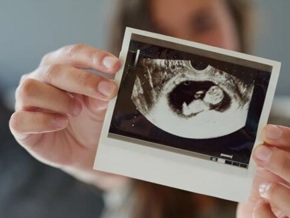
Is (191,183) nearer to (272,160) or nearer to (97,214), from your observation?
(272,160)

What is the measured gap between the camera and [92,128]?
0.79m

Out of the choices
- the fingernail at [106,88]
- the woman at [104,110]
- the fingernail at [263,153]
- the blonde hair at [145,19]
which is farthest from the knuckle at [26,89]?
the fingernail at [263,153]

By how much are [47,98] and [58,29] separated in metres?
0.25

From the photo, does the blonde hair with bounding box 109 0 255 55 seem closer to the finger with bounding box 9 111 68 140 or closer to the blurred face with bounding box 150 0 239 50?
the blurred face with bounding box 150 0 239 50

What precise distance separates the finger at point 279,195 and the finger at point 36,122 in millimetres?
316

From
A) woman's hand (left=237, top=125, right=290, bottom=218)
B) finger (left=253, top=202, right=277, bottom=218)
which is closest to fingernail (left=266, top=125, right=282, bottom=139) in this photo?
woman's hand (left=237, top=125, right=290, bottom=218)

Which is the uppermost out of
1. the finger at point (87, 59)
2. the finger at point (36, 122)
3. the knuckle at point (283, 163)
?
the finger at point (87, 59)

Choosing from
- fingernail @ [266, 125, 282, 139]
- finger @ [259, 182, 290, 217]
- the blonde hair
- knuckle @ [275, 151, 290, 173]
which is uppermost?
the blonde hair

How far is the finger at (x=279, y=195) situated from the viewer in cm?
61

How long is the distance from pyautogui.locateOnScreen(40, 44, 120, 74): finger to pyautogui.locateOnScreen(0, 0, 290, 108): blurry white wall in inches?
5.7

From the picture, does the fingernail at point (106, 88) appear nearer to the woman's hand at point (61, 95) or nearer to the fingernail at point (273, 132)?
the woman's hand at point (61, 95)

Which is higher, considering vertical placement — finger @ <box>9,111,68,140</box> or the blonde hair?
the blonde hair

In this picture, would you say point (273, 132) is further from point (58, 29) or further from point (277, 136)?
point (58, 29)

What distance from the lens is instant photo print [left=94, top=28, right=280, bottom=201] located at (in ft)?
2.13
